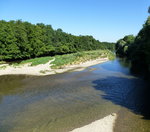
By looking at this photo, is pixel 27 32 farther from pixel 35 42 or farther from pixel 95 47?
pixel 95 47

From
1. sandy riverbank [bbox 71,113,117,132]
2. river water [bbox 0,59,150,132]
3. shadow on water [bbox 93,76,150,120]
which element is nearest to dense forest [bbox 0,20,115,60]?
river water [bbox 0,59,150,132]

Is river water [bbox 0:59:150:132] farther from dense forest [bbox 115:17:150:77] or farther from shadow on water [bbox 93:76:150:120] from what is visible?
dense forest [bbox 115:17:150:77]

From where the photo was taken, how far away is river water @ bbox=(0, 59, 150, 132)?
924cm

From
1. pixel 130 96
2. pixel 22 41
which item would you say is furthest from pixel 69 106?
pixel 22 41

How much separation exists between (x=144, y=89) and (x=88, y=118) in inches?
384

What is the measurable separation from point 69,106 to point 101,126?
13.0ft

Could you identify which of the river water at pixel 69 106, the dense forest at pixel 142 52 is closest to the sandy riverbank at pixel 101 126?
the river water at pixel 69 106

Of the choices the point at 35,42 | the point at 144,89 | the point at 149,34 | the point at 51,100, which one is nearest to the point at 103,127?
the point at 51,100

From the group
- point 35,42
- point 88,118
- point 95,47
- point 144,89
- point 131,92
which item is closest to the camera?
point 88,118

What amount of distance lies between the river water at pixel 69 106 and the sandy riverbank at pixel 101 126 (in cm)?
36

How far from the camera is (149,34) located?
819 inches

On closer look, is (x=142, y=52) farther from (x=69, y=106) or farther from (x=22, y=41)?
(x=22, y=41)

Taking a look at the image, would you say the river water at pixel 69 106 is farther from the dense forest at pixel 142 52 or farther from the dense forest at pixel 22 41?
the dense forest at pixel 22 41

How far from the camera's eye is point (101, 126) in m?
8.80
